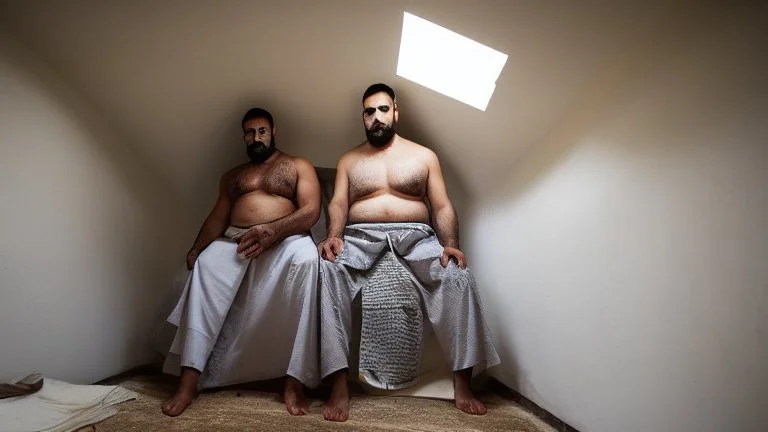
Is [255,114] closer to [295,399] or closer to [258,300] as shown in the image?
[258,300]

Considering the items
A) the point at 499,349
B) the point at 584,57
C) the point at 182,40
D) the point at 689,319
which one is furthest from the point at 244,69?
the point at 689,319

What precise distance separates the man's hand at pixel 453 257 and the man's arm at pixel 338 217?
555mm

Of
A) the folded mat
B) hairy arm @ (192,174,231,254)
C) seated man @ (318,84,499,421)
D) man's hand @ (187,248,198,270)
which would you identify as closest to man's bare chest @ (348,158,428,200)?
seated man @ (318,84,499,421)

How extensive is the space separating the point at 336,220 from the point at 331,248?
9.2 inches

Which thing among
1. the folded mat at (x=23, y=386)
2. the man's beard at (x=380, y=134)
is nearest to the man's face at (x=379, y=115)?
the man's beard at (x=380, y=134)

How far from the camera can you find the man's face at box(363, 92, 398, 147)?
8.49ft

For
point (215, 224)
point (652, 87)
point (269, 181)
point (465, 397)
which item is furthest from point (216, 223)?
point (652, 87)

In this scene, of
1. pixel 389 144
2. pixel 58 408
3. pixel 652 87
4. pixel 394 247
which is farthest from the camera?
pixel 389 144

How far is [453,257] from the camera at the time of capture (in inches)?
91.7

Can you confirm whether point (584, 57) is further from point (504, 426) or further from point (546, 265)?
point (504, 426)

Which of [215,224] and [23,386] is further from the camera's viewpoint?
[215,224]

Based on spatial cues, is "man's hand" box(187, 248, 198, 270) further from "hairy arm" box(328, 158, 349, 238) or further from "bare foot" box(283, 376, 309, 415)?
"bare foot" box(283, 376, 309, 415)

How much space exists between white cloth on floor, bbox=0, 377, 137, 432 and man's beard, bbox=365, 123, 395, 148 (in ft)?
6.09

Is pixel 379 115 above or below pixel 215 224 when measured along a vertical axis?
above
